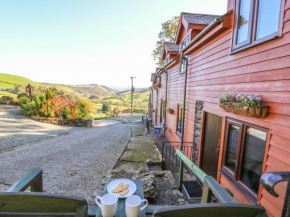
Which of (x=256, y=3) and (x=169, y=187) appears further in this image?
(x=169, y=187)

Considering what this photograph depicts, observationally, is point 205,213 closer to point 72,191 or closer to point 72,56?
point 72,191

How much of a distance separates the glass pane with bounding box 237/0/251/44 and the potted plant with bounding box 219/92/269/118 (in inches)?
45.5

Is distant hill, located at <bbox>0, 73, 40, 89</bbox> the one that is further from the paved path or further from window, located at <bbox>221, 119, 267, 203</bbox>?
window, located at <bbox>221, 119, 267, 203</bbox>

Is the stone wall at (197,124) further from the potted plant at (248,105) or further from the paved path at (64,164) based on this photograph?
the paved path at (64,164)

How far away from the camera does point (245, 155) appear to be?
2871 mm

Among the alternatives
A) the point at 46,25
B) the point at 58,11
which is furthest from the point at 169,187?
the point at 46,25

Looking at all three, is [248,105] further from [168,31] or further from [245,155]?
[168,31]

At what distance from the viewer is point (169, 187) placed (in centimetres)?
325

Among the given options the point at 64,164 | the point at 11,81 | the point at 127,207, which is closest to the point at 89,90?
the point at 11,81

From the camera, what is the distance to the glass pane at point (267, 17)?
2254 millimetres

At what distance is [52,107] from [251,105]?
48.2 feet

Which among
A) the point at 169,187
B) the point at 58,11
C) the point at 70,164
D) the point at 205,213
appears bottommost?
the point at 70,164

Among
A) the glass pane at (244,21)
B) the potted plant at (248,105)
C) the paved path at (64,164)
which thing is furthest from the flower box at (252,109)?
the paved path at (64,164)

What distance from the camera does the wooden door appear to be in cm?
395
